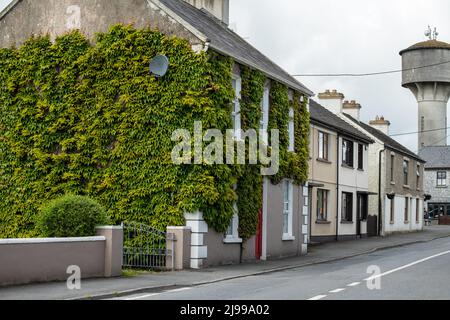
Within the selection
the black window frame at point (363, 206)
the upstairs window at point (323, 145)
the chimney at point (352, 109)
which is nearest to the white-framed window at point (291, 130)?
the upstairs window at point (323, 145)

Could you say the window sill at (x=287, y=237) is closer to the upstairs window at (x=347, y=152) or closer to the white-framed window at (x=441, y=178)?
the upstairs window at (x=347, y=152)

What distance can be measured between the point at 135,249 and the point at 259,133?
6123 millimetres

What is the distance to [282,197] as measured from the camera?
2661 centimetres

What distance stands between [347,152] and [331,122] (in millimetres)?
3417

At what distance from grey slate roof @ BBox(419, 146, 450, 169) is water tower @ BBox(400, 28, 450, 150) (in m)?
1.58

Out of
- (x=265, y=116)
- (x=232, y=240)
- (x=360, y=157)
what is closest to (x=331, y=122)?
(x=360, y=157)

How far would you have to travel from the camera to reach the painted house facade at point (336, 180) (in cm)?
3538

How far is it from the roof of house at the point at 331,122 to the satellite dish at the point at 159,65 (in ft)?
45.4

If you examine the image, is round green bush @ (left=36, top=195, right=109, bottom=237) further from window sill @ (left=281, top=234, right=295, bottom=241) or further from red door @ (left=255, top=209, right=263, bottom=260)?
window sill @ (left=281, top=234, right=295, bottom=241)

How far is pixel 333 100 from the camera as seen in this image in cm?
4403

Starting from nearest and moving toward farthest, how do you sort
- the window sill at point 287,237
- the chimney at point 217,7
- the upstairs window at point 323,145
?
the window sill at point 287,237
the chimney at point 217,7
the upstairs window at point 323,145

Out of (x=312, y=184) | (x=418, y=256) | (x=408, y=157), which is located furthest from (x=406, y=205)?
(x=418, y=256)

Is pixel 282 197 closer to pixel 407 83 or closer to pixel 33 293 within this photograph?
pixel 33 293

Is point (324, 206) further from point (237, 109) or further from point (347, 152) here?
point (237, 109)
